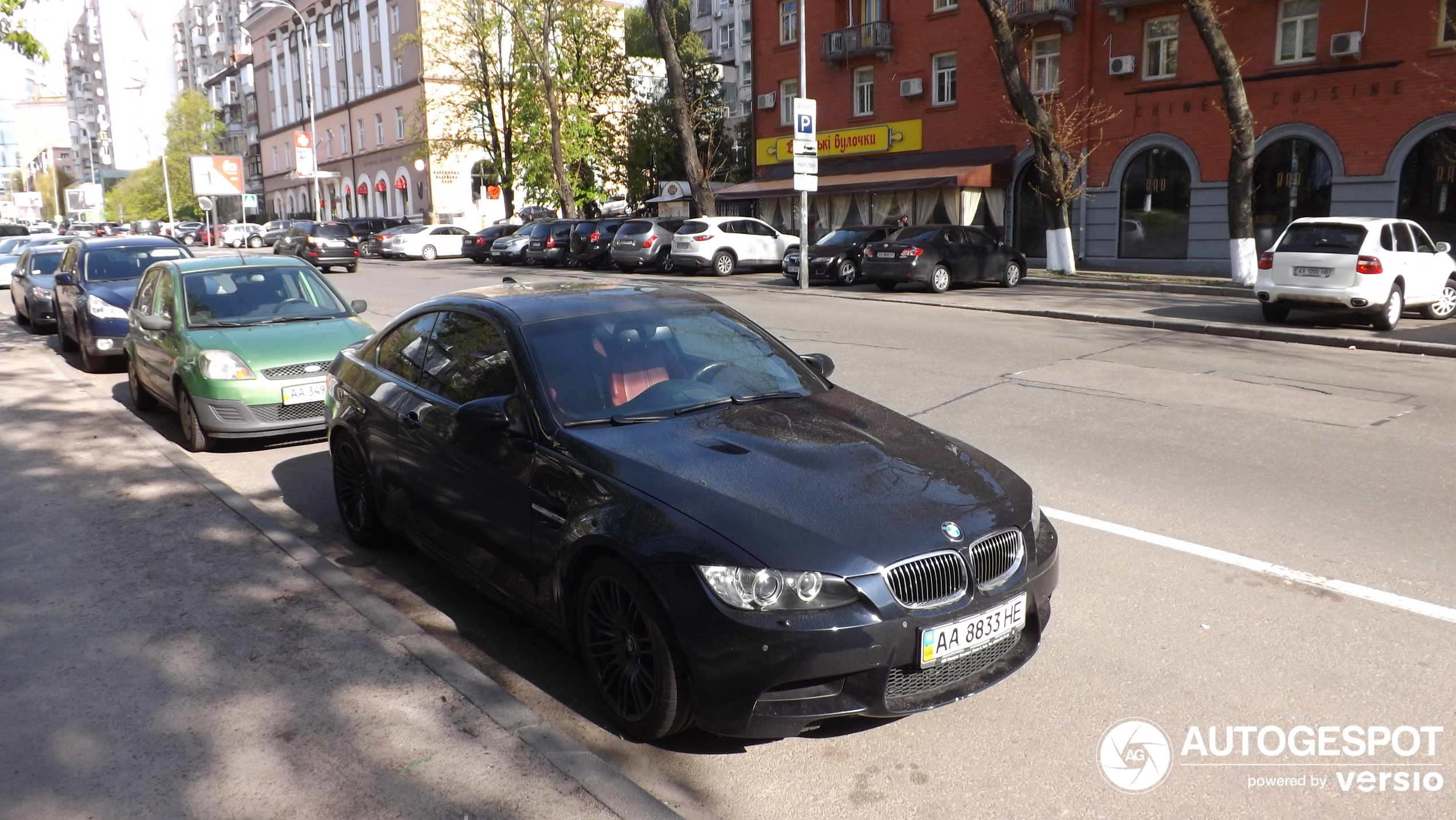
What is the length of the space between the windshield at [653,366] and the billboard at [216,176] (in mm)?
62450

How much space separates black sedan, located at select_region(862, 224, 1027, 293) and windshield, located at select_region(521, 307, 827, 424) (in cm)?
1655

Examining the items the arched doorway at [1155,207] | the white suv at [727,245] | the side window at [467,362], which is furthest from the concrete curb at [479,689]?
the arched doorway at [1155,207]

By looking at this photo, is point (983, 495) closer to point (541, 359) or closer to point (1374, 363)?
point (541, 359)

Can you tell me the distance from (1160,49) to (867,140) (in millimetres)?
9865

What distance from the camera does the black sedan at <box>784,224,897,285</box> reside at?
78.7 ft

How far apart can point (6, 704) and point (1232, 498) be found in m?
6.23

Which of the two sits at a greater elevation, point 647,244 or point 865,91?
point 865,91

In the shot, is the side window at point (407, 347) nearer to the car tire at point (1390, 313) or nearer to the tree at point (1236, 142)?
the car tire at point (1390, 313)

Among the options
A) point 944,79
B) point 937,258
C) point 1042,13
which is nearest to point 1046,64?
point 1042,13

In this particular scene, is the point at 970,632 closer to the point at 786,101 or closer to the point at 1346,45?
the point at 1346,45

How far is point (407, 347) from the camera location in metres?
5.60

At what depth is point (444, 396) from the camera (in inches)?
196

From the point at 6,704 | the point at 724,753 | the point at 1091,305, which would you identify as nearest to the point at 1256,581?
the point at 724,753

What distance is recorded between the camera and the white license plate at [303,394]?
8.25m
